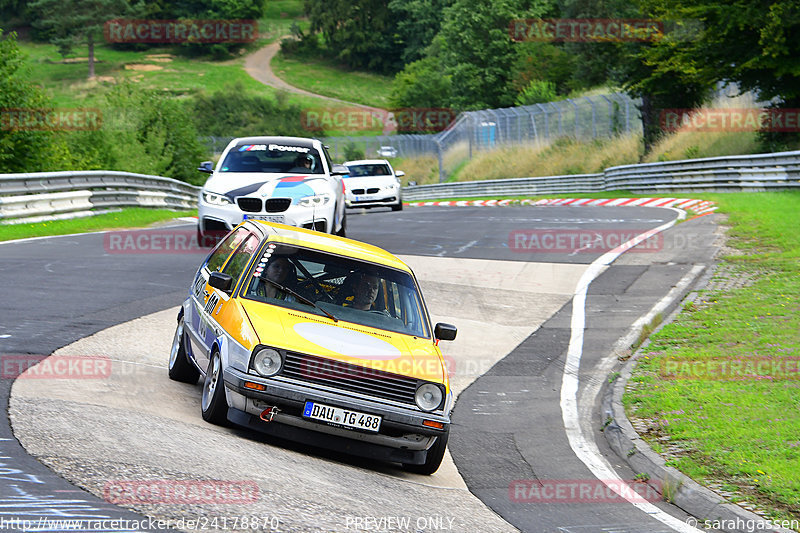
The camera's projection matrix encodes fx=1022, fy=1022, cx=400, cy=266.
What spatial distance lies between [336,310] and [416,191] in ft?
163

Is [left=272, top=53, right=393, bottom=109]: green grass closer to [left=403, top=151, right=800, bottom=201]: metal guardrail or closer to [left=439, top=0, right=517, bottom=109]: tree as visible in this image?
[left=439, top=0, right=517, bottom=109]: tree

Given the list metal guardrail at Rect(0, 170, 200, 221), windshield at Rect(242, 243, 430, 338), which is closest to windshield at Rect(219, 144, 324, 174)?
metal guardrail at Rect(0, 170, 200, 221)

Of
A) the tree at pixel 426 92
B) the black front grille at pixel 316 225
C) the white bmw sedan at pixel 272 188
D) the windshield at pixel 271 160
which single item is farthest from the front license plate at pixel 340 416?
the tree at pixel 426 92

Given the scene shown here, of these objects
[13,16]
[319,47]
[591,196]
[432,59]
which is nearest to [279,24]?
[319,47]

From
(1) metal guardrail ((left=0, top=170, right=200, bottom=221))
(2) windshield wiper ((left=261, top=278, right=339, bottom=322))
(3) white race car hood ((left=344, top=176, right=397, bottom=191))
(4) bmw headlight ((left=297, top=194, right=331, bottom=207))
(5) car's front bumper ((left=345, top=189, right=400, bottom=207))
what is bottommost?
(5) car's front bumper ((left=345, top=189, right=400, bottom=207))

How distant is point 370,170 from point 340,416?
27313 mm

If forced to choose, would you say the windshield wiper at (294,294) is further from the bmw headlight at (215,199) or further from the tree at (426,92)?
the tree at (426,92)

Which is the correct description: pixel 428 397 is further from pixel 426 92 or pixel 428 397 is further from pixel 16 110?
pixel 426 92

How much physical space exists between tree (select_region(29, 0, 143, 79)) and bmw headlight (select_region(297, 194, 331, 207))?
111539 mm

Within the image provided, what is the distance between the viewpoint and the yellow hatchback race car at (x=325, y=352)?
7.38 metres

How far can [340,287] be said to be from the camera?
8.57 m

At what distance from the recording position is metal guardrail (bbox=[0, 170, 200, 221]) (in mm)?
21062

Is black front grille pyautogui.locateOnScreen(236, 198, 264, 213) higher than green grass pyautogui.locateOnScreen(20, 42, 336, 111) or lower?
higher

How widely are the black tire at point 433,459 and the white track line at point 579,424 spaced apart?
4.31ft
